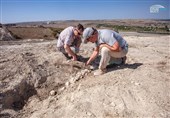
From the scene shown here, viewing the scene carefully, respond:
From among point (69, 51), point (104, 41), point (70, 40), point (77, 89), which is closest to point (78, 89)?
point (77, 89)

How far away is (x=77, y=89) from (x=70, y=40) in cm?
170

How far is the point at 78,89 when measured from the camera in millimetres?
5492

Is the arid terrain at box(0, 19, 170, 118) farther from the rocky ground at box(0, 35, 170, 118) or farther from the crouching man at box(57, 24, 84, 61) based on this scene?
the crouching man at box(57, 24, 84, 61)

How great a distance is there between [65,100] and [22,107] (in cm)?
115

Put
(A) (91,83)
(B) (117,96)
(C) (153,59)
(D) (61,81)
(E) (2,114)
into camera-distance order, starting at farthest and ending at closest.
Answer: (C) (153,59) → (D) (61,81) → (A) (91,83) → (E) (2,114) → (B) (117,96)

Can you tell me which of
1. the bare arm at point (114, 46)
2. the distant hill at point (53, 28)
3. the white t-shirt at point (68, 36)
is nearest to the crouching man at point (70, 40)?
the white t-shirt at point (68, 36)

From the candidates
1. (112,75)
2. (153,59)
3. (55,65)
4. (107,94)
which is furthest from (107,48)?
(153,59)

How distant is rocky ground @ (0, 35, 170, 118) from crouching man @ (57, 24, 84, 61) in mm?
263

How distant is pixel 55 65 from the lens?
7.17 meters

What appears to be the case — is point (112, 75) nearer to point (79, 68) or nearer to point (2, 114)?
point (79, 68)

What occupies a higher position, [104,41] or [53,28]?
[104,41]

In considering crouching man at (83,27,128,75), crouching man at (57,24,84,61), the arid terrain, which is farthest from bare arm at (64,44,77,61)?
crouching man at (83,27,128,75)

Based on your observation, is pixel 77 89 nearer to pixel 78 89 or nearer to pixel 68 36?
pixel 78 89

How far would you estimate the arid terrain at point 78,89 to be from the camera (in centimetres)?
462
